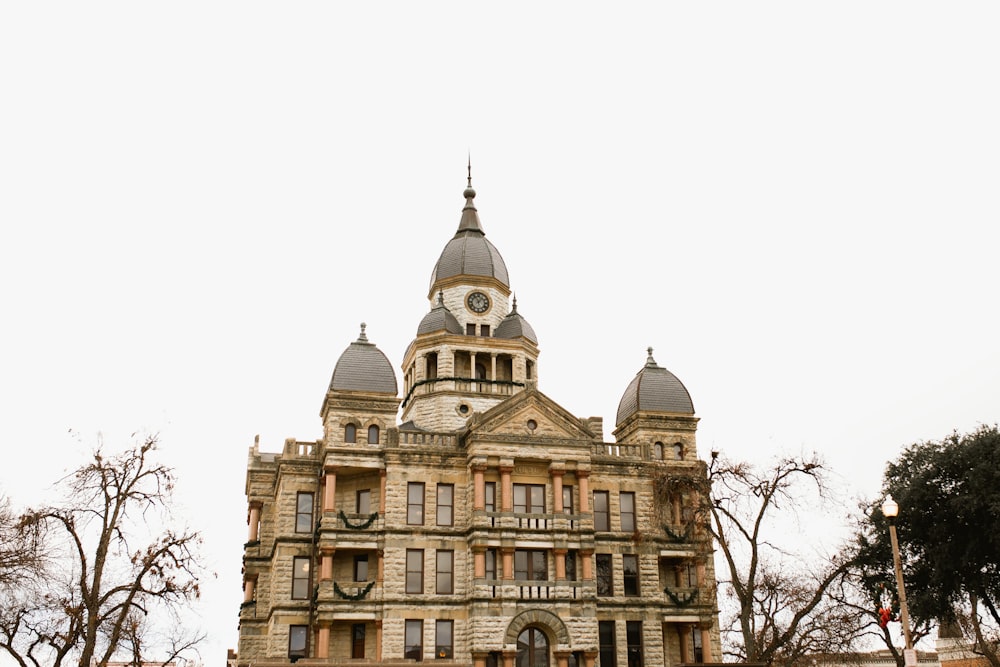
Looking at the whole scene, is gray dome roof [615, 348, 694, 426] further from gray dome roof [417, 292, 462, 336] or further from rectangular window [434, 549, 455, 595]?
rectangular window [434, 549, 455, 595]

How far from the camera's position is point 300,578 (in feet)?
164

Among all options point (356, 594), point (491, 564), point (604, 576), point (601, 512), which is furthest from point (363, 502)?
point (604, 576)

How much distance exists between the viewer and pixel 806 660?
51.9 meters

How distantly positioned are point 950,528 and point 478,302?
30.3 m

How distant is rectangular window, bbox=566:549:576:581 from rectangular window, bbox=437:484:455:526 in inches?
247

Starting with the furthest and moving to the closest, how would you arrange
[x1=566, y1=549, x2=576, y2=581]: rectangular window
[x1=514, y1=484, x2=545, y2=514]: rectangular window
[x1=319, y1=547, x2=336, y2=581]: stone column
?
[x1=514, y1=484, x2=545, y2=514]: rectangular window → [x1=566, y1=549, x2=576, y2=581]: rectangular window → [x1=319, y1=547, x2=336, y2=581]: stone column

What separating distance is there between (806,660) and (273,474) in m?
30.9

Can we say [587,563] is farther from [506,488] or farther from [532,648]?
[506,488]

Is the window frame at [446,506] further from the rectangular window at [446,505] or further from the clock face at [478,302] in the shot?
the clock face at [478,302]

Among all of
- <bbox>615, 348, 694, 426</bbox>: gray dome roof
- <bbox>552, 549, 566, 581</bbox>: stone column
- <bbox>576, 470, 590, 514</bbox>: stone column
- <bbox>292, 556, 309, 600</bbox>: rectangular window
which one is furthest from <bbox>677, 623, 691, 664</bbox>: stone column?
<bbox>292, 556, 309, 600</bbox>: rectangular window

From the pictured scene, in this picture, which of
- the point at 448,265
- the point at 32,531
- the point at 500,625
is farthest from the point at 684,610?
the point at 32,531

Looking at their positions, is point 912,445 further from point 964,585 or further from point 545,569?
point 545,569

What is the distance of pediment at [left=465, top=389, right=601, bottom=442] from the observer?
167 ft

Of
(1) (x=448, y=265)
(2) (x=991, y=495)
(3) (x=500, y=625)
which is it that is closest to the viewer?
(2) (x=991, y=495)
